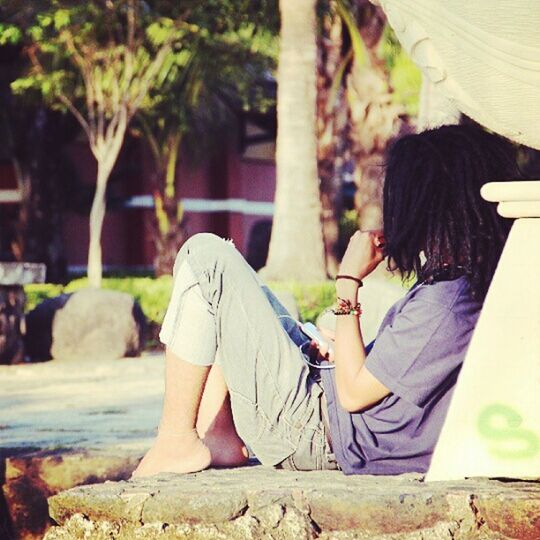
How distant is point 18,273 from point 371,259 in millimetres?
6950

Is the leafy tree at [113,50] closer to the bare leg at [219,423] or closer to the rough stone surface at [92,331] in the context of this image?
the rough stone surface at [92,331]

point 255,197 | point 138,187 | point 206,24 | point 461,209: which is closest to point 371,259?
point 461,209

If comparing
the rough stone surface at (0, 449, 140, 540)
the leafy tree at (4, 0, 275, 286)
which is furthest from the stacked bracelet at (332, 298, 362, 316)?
the leafy tree at (4, 0, 275, 286)

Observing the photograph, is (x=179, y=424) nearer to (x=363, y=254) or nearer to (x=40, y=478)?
(x=363, y=254)

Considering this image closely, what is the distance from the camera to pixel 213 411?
3.46 meters

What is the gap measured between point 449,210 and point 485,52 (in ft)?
1.33

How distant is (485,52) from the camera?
2.72 m

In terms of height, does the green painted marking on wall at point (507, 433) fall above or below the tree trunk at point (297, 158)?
below

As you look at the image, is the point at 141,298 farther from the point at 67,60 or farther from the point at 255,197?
the point at 255,197

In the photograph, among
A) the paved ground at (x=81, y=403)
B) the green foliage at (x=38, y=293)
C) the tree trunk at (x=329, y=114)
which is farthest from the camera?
the tree trunk at (x=329, y=114)

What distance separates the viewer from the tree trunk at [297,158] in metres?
12.7

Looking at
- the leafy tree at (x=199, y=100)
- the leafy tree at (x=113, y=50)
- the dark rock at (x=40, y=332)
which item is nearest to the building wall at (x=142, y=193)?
the leafy tree at (x=199, y=100)

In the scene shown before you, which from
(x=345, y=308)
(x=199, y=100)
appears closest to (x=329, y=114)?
(x=199, y=100)

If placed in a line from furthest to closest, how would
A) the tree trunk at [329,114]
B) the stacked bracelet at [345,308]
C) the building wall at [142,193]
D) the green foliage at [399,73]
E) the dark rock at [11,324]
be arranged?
the building wall at [142,193], the tree trunk at [329,114], the green foliage at [399,73], the dark rock at [11,324], the stacked bracelet at [345,308]
